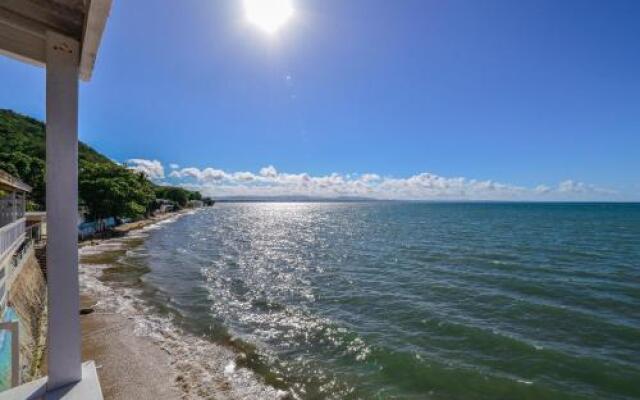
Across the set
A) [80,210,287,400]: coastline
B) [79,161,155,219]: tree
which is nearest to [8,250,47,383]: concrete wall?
[80,210,287,400]: coastline

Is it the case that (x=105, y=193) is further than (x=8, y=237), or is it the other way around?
(x=105, y=193)

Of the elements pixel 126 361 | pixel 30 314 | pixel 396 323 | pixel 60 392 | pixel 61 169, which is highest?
pixel 61 169

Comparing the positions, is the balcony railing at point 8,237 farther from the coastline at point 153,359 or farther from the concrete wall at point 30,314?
the coastline at point 153,359

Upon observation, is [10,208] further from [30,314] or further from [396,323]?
[396,323]

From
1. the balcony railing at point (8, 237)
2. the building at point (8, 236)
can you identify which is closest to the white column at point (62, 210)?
the building at point (8, 236)

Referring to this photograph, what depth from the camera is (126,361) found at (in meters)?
10.2

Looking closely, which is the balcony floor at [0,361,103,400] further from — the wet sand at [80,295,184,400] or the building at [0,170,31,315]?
the building at [0,170,31,315]

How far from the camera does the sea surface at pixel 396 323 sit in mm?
9523

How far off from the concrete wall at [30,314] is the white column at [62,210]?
6.74 metres

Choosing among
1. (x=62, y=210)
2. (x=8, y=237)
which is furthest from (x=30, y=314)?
(x=62, y=210)

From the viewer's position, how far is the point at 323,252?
3209 centimetres

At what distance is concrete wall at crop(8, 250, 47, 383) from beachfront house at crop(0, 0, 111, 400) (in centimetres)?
671

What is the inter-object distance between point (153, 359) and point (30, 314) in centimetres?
531

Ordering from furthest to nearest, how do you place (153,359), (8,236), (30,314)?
(8,236)
(30,314)
(153,359)
